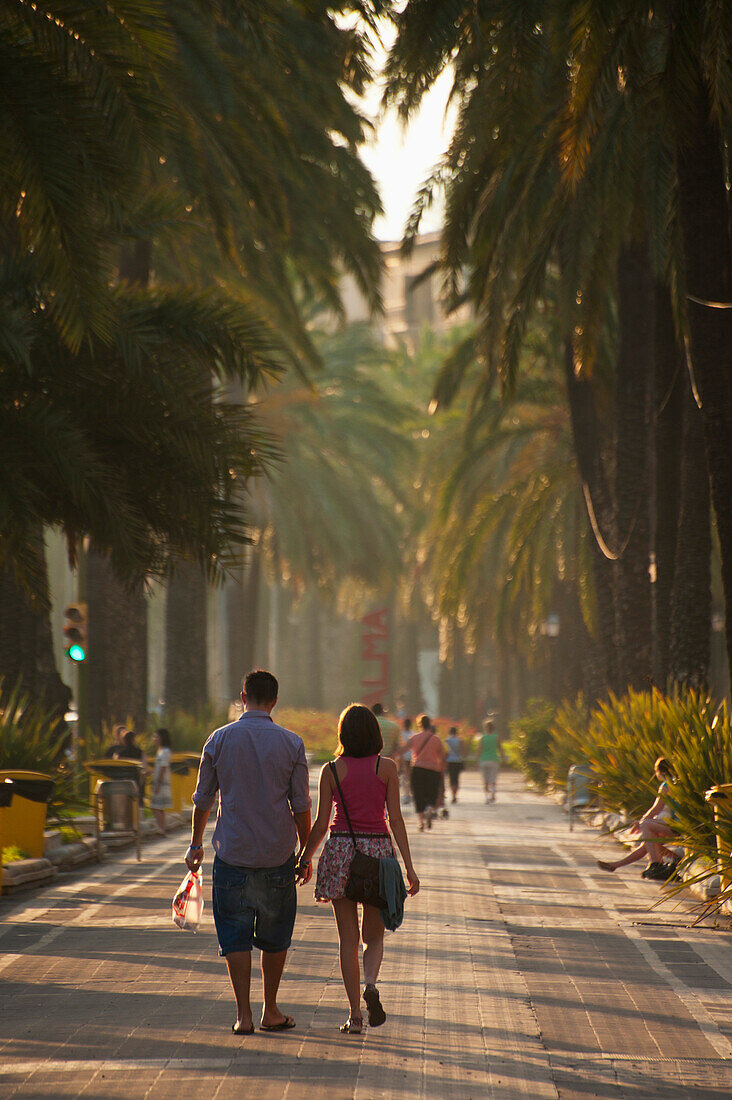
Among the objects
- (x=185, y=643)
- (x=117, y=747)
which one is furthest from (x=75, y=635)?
(x=185, y=643)

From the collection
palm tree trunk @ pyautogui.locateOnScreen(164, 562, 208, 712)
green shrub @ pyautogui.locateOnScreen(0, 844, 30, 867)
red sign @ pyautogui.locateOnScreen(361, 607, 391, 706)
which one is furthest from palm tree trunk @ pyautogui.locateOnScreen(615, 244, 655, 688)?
red sign @ pyautogui.locateOnScreen(361, 607, 391, 706)

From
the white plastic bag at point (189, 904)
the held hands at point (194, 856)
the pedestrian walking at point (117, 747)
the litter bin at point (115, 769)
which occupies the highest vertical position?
the pedestrian walking at point (117, 747)

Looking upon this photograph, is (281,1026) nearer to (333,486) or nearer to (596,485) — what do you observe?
(596,485)

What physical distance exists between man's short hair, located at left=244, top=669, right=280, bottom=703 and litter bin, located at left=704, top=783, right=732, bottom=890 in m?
5.16

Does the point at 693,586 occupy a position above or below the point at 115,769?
above

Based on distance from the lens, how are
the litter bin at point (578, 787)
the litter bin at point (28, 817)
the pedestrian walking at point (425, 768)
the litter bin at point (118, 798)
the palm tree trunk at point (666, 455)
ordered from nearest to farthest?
the litter bin at point (28, 817), the litter bin at point (118, 798), the palm tree trunk at point (666, 455), the pedestrian walking at point (425, 768), the litter bin at point (578, 787)

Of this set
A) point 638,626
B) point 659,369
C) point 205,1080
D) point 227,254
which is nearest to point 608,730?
point 638,626

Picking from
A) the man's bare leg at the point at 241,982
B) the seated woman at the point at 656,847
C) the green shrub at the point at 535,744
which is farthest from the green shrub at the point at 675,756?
the green shrub at the point at 535,744

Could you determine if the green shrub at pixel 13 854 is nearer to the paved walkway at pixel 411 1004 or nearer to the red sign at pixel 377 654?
the paved walkway at pixel 411 1004

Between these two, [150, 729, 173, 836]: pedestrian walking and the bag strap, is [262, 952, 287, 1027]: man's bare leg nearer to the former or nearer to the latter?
the bag strap

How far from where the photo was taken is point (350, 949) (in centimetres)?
673

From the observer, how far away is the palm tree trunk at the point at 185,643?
31.2 meters

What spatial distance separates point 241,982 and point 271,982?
0.21 meters

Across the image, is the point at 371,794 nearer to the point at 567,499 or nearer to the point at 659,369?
the point at 659,369
